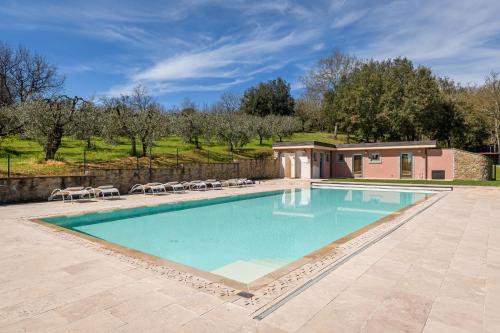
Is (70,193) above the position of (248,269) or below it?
above

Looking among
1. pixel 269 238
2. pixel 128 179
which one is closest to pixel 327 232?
pixel 269 238

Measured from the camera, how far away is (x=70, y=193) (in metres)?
11.7

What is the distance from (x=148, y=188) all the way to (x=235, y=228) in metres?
7.21

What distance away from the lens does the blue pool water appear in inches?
255

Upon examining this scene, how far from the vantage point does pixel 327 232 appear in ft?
28.7

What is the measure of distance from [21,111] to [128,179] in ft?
20.8

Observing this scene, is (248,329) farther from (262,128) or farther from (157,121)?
(262,128)

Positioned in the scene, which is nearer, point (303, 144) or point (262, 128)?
point (303, 144)

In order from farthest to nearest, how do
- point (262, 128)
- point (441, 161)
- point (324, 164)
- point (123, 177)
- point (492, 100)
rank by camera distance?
point (492, 100)
point (262, 128)
point (324, 164)
point (441, 161)
point (123, 177)

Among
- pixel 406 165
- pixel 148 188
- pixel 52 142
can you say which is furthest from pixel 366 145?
pixel 52 142

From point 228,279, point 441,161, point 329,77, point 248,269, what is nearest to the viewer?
point 228,279

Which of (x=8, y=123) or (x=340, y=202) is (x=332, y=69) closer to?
(x=340, y=202)

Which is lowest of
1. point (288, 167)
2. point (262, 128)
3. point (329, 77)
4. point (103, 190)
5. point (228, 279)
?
point (228, 279)

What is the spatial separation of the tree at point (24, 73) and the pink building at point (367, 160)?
24.5 meters
